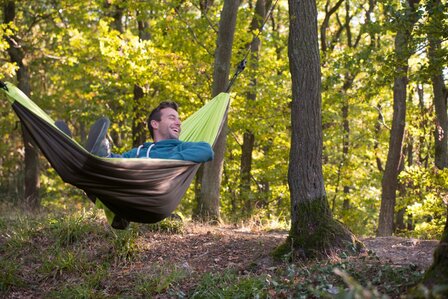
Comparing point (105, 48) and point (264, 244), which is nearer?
point (264, 244)

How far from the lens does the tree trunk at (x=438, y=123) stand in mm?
2275

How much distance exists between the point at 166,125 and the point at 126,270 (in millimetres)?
1551

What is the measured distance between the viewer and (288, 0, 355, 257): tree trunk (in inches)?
172

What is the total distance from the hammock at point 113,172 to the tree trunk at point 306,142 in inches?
41.9

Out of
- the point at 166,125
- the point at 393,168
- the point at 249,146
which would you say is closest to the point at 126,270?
the point at 166,125

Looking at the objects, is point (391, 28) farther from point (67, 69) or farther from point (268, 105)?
point (67, 69)

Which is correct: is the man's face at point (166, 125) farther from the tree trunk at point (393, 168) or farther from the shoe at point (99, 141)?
the tree trunk at point (393, 168)

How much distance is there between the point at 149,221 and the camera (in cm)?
368

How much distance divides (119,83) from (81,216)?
402 centimetres

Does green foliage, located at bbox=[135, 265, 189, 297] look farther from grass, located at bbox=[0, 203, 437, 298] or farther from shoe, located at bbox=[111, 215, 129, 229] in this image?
shoe, located at bbox=[111, 215, 129, 229]

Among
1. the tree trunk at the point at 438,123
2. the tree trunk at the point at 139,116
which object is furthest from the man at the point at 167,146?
the tree trunk at the point at 139,116

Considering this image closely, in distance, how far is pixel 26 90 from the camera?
1021cm

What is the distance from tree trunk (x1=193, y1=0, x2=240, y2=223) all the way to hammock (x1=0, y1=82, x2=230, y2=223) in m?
3.05

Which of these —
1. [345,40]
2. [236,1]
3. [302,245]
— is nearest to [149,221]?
[302,245]
